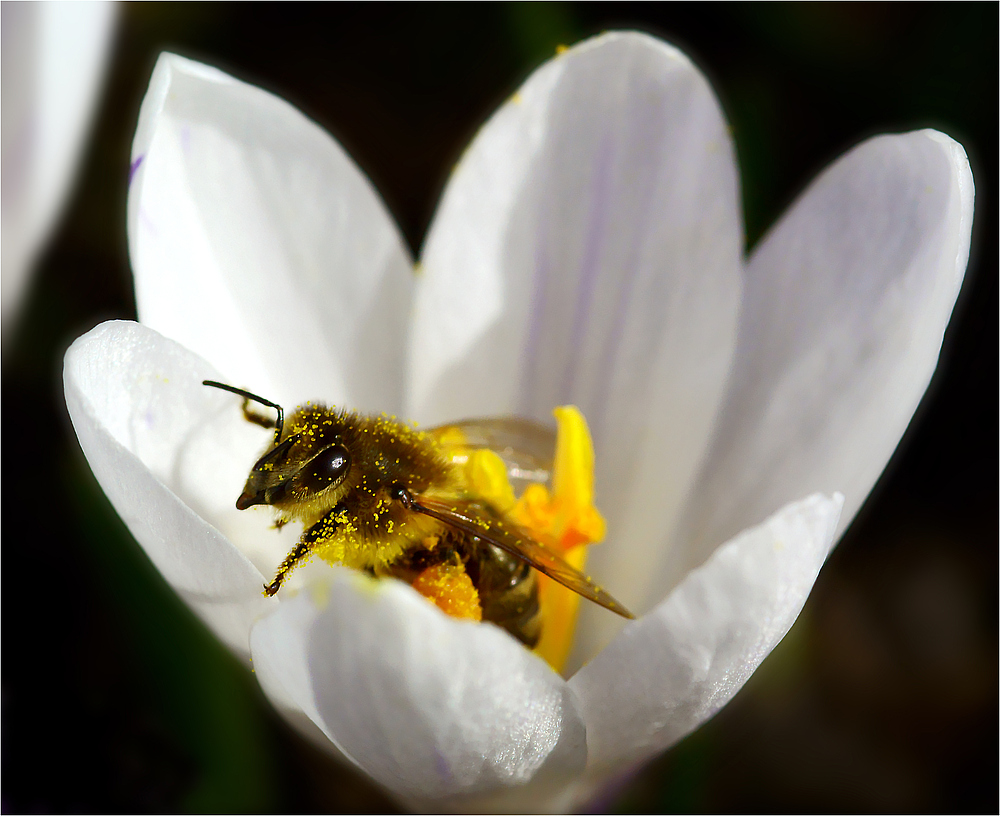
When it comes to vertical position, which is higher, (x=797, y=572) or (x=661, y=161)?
(x=661, y=161)

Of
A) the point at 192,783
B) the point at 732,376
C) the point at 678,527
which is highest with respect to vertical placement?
the point at 732,376

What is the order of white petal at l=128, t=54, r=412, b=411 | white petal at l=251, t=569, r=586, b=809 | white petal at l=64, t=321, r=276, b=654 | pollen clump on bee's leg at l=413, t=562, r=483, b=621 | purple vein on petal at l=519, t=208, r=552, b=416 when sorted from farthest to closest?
1. purple vein on petal at l=519, t=208, r=552, b=416
2. white petal at l=128, t=54, r=412, b=411
3. pollen clump on bee's leg at l=413, t=562, r=483, b=621
4. white petal at l=64, t=321, r=276, b=654
5. white petal at l=251, t=569, r=586, b=809

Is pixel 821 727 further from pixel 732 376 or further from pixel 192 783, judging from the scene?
pixel 192 783

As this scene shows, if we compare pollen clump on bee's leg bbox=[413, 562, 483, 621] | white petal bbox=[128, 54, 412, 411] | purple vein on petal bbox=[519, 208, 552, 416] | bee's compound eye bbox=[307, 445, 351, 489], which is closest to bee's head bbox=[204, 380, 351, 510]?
bee's compound eye bbox=[307, 445, 351, 489]

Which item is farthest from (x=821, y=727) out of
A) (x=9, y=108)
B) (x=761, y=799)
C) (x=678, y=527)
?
(x=9, y=108)

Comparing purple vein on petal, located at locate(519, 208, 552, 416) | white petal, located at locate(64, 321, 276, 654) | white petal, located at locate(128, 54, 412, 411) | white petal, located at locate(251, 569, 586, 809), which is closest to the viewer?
white petal, located at locate(251, 569, 586, 809)

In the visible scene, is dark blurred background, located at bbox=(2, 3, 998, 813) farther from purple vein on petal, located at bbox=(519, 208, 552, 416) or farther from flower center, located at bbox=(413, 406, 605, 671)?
purple vein on petal, located at bbox=(519, 208, 552, 416)

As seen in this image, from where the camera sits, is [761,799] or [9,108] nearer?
[9,108]

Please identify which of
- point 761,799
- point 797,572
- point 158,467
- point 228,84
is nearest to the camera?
point 797,572
